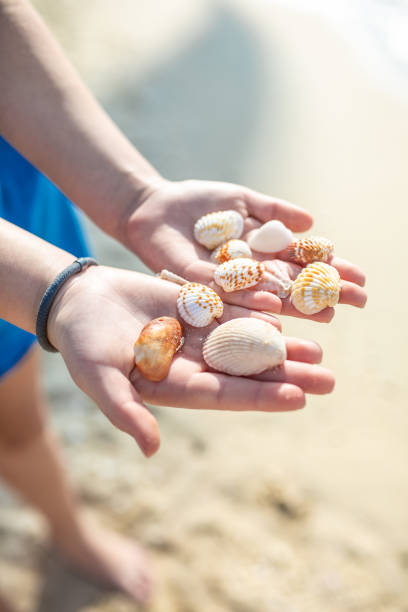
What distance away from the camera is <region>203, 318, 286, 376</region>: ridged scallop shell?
54.7 inches

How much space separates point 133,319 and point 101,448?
4.53 ft

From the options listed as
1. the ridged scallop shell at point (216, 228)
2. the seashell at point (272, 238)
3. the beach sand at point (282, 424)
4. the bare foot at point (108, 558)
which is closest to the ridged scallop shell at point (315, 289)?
the seashell at point (272, 238)

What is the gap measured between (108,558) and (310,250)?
162 cm

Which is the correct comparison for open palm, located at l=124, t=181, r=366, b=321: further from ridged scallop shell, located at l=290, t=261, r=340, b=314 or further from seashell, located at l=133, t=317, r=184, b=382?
seashell, located at l=133, t=317, r=184, b=382

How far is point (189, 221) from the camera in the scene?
1791 mm

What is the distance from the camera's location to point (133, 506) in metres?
2.48

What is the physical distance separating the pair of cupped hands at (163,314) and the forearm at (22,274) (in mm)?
58

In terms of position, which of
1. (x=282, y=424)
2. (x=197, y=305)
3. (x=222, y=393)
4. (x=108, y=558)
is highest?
(x=197, y=305)

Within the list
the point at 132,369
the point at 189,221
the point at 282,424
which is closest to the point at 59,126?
the point at 189,221

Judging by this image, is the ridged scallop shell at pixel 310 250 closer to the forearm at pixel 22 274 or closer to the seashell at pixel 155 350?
the seashell at pixel 155 350

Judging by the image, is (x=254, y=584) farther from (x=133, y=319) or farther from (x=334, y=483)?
(x=133, y=319)

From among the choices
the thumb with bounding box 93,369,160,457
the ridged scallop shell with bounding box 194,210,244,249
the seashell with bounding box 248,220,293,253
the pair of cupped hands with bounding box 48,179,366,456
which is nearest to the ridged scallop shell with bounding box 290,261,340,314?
the pair of cupped hands with bounding box 48,179,366,456

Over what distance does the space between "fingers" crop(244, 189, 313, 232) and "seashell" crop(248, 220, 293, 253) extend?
3.7 inches

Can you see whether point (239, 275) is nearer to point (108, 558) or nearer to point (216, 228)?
point (216, 228)
